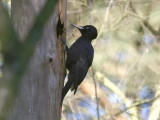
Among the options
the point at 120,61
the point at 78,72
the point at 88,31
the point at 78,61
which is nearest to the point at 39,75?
the point at 78,72

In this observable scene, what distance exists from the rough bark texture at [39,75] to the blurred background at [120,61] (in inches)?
77.3

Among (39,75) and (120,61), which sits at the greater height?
(39,75)

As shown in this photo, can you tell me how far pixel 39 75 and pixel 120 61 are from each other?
3.92 m

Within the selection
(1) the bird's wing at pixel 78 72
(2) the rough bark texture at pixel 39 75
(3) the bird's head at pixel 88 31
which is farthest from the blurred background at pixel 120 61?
(2) the rough bark texture at pixel 39 75

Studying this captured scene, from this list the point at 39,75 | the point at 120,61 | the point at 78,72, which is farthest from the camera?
the point at 120,61

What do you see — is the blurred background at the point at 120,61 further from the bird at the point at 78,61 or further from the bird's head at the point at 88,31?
the bird at the point at 78,61

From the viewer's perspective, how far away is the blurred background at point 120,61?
6297mm

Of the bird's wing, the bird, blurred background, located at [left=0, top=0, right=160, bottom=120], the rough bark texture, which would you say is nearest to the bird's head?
the bird

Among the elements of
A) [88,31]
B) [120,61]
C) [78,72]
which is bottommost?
[120,61]

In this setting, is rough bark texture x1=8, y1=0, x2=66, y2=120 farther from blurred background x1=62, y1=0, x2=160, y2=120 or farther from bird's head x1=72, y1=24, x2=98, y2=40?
blurred background x1=62, y1=0, x2=160, y2=120

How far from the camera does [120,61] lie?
295 inches

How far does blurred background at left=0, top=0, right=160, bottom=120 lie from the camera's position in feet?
20.7

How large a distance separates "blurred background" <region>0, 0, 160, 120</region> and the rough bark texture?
1.96 m

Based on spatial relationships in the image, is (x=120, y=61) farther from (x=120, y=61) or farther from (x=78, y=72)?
(x=78, y=72)
